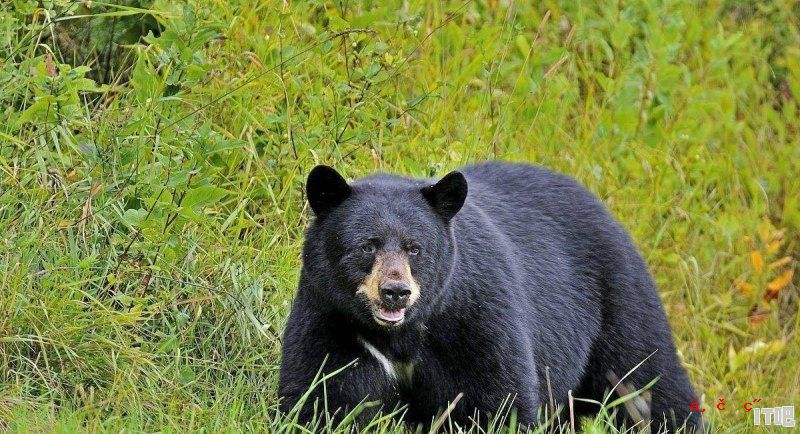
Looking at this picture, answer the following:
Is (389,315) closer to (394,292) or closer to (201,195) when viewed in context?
(394,292)

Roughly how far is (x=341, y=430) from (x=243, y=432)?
1.07 ft

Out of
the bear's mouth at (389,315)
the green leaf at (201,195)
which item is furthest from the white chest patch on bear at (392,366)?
the green leaf at (201,195)

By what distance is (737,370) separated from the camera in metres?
7.36

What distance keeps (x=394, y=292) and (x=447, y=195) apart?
19.1 inches

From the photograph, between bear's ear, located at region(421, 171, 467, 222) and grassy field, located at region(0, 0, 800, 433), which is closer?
bear's ear, located at region(421, 171, 467, 222)

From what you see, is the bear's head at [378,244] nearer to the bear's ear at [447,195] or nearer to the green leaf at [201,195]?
the bear's ear at [447,195]

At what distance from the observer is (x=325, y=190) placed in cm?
448

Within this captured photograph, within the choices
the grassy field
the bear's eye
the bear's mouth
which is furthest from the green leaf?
the bear's mouth

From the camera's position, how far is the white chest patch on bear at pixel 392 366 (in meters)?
4.55

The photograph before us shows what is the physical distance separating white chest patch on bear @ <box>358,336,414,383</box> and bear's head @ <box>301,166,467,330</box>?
0.14 metres

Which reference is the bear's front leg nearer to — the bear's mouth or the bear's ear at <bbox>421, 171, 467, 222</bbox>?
the bear's mouth

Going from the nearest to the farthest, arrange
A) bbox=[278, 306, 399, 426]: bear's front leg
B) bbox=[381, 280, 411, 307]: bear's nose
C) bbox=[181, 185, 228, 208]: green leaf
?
bbox=[381, 280, 411, 307]: bear's nose < bbox=[278, 306, 399, 426]: bear's front leg < bbox=[181, 185, 228, 208]: green leaf

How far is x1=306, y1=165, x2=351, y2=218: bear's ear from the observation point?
14.4 ft

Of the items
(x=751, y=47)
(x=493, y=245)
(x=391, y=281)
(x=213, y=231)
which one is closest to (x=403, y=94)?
(x=213, y=231)
